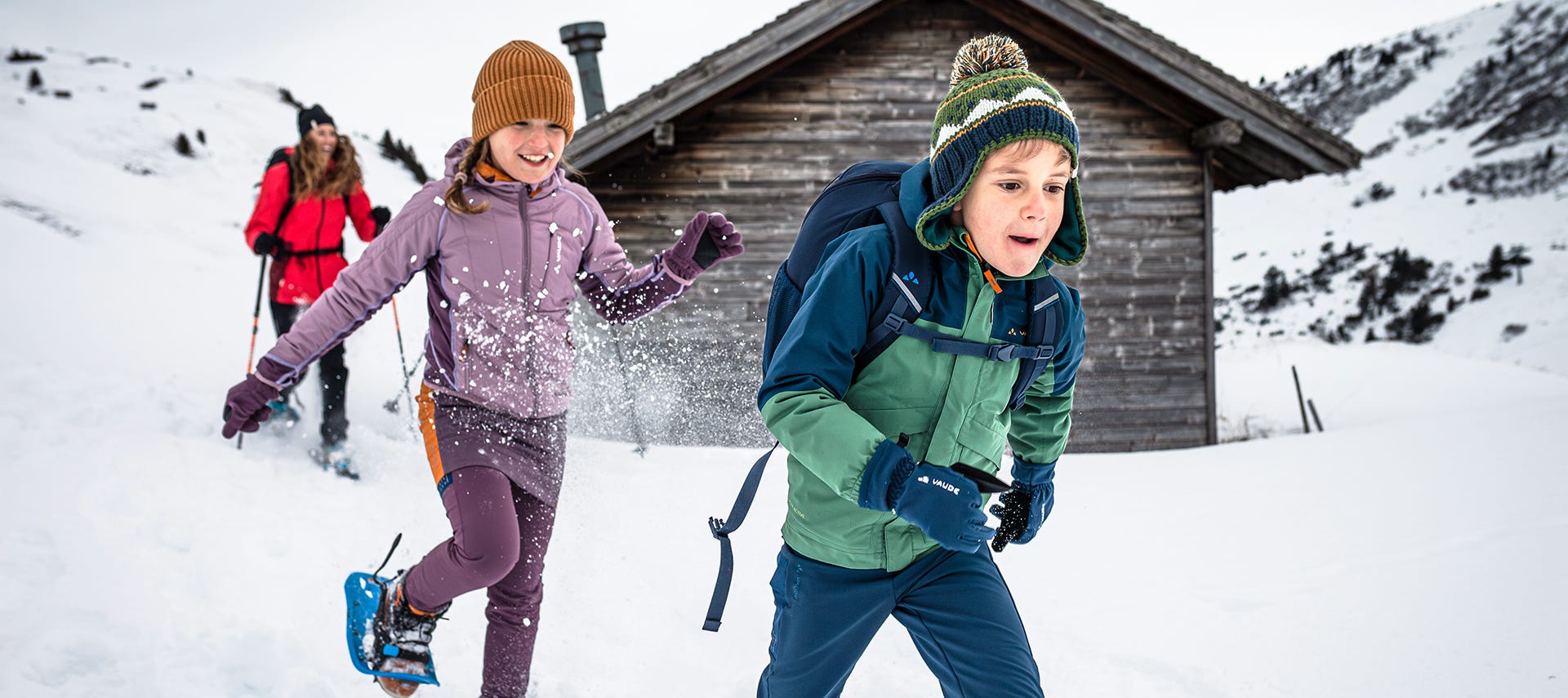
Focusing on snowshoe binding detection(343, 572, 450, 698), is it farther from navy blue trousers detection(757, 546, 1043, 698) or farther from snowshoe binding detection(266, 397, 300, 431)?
snowshoe binding detection(266, 397, 300, 431)

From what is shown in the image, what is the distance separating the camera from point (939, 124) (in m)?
1.83

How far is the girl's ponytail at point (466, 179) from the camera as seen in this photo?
249 cm

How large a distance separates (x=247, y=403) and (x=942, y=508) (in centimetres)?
208

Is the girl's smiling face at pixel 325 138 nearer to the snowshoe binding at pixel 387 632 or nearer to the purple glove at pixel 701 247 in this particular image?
the purple glove at pixel 701 247

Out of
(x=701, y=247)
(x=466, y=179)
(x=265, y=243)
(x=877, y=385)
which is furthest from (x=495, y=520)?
(x=265, y=243)

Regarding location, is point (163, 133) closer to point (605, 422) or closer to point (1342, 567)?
point (605, 422)

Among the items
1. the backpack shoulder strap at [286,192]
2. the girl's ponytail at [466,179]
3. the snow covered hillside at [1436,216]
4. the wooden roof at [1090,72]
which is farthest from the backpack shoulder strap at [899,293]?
the snow covered hillside at [1436,216]

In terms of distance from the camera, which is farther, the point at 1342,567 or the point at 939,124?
the point at 1342,567

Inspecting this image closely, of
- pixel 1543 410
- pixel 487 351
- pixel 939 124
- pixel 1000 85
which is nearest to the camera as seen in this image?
pixel 1000 85

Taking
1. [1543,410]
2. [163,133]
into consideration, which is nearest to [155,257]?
[163,133]

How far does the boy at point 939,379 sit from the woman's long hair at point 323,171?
4.43 m

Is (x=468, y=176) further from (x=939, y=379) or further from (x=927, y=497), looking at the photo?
(x=927, y=497)

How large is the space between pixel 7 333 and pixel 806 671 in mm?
7436

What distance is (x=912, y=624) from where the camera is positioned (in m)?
1.88
